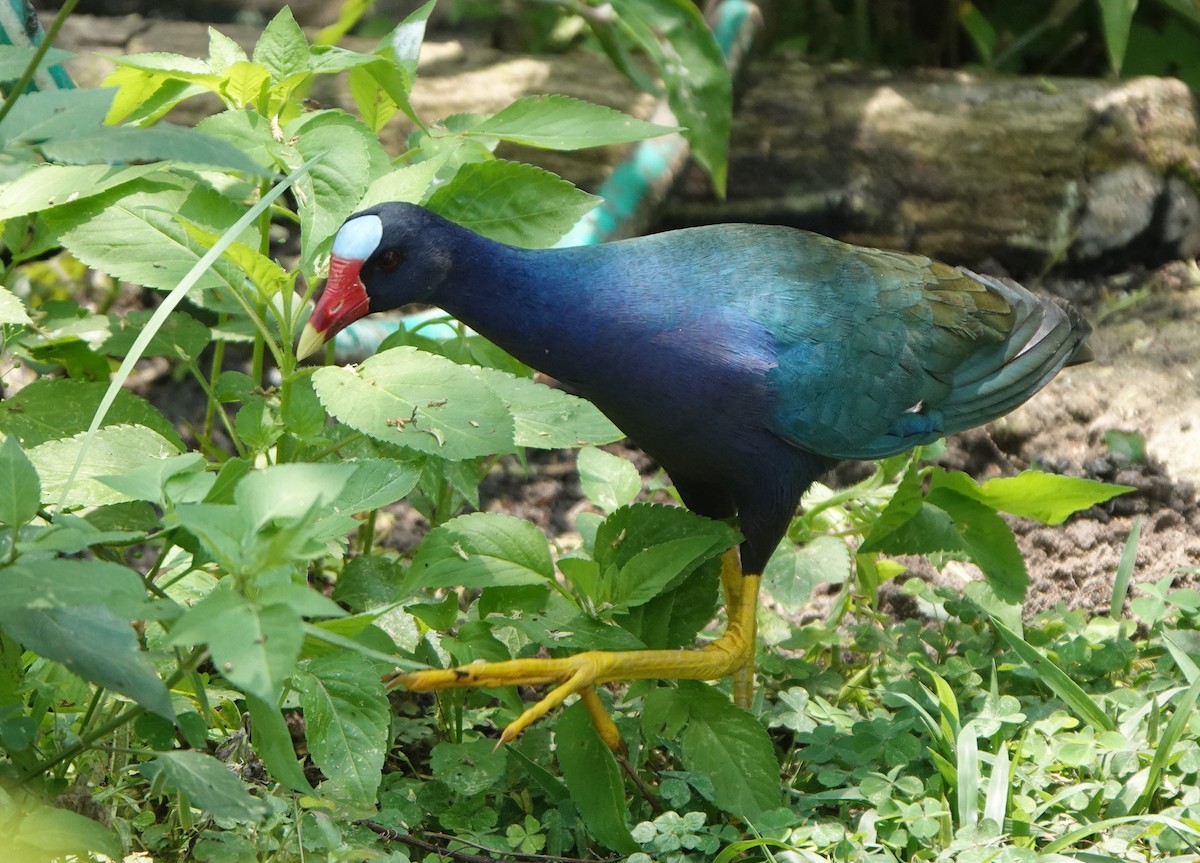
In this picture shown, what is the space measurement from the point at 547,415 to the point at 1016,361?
112 cm

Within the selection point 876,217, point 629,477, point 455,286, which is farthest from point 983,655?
point 876,217

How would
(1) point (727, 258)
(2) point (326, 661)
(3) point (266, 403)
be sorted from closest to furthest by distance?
(2) point (326, 661)
(3) point (266, 403)
(1) point (727, 258)

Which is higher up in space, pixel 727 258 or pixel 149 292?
pixel 727 258

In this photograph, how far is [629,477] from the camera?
8.99ft

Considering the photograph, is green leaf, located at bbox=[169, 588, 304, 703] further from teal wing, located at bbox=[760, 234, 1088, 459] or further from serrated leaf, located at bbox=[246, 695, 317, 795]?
teal wing, located at bbox=[760, 234, 1088, 459]

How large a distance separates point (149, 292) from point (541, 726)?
2.20 m

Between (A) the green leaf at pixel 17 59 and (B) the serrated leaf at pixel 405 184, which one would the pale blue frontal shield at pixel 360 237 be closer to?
(B) the serrated leaf at pixel 405 184

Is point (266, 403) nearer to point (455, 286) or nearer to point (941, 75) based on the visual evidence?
point (455, 286)

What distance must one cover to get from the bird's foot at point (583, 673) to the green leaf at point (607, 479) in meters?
0.35

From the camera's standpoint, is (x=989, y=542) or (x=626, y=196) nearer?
(x=989, y=542)

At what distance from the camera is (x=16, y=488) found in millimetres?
1687

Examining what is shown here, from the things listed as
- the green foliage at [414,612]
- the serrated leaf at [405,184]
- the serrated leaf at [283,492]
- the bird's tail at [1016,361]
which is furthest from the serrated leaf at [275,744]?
the bird's tail at [1016,361]

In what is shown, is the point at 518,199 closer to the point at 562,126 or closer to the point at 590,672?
the point at 562,126

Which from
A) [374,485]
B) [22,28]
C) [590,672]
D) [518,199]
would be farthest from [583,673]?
[22,28]
